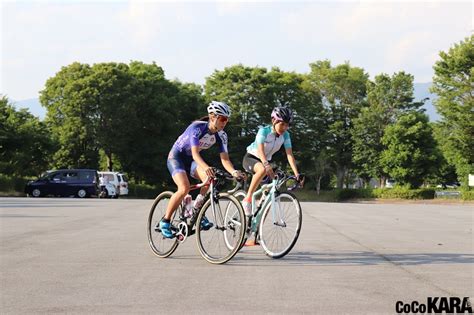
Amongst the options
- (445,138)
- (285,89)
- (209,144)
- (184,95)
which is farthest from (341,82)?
(209,144)

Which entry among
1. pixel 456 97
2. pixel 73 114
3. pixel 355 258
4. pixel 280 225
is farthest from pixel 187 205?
pixel 73 114

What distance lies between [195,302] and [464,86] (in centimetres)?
5026

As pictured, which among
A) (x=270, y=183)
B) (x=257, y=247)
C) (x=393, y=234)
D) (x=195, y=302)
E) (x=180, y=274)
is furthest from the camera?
(x=393, y=234)

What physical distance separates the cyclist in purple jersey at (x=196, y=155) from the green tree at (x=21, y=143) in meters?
41.9

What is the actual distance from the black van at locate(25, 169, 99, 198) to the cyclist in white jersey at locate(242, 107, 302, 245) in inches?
1258

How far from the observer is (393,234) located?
1366 cm

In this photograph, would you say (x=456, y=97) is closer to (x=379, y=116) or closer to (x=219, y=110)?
(x=379, y=116)

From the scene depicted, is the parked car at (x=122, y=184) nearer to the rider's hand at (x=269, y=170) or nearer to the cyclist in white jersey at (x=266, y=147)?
the cyclist in white jersey at (x=266, y=147)

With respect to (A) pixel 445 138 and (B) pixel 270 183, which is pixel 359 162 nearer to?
(A) pixel 445 138

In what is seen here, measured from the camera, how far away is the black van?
4056 centimetres

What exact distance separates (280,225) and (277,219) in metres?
0.09

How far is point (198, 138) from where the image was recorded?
8648 millimetres

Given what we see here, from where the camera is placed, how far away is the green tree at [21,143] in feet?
162

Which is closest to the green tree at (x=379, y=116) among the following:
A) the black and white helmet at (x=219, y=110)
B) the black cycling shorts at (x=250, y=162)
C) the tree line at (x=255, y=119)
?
the tree line at (x=255, y=119)
